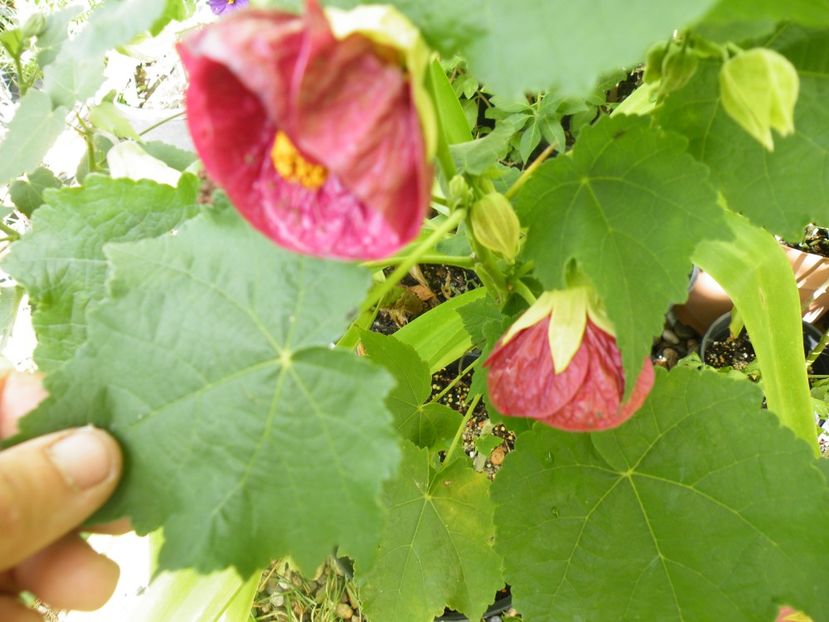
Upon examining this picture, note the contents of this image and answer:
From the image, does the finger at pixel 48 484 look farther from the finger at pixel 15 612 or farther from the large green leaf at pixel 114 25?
the large green leaf at pixel 114 25

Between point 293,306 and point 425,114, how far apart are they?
17cm

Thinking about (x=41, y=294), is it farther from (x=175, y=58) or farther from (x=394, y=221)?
(x=175, y=58)

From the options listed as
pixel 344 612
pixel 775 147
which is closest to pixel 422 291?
pixel 344 612

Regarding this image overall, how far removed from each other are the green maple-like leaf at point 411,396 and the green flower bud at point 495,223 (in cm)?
25

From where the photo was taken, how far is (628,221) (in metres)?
0.44

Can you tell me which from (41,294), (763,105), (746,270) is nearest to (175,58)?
(41,294)

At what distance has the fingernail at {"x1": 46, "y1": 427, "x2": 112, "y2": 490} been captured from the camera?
361 mm

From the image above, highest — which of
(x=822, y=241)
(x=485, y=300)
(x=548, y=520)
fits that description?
(x=485, y=300)

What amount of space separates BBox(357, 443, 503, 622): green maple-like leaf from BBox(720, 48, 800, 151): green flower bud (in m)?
0.43

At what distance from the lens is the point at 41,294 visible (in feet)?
1.75

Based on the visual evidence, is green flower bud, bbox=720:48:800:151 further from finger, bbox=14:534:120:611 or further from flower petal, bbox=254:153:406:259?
finger, bbox=14:534:120:611

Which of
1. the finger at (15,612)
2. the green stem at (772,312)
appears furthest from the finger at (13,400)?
the green stem at (772,312)

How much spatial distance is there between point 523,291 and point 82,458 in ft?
1.11

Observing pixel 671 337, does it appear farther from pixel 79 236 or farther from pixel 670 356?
pixel 79 236
